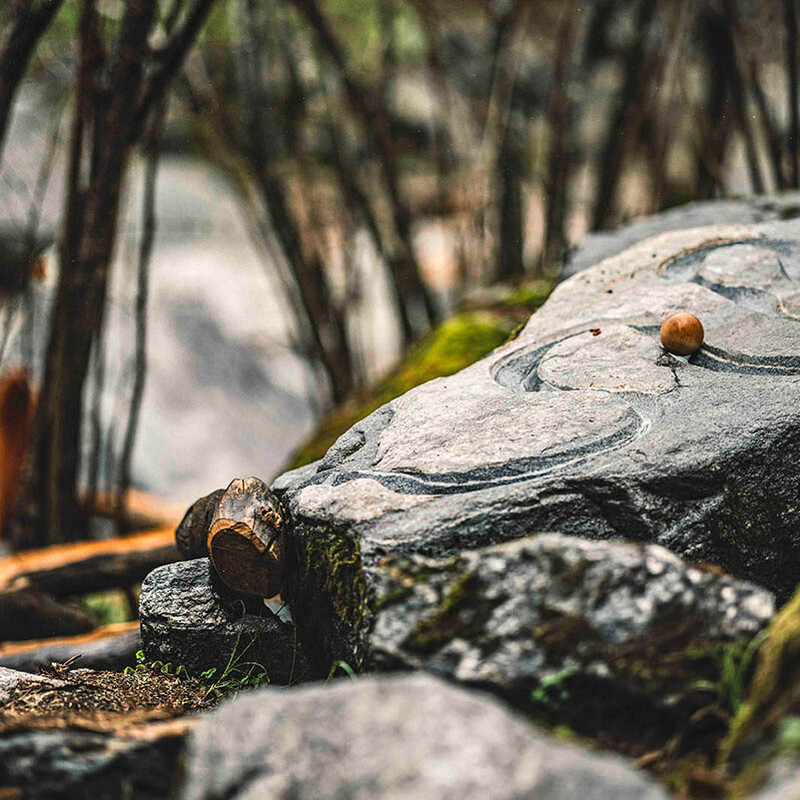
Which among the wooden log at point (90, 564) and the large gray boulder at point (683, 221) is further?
the wooden log at point (90, 564)

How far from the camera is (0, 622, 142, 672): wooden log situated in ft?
7.29

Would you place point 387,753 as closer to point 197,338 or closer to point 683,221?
point 683,221

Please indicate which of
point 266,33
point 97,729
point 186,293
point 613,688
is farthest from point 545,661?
point 186,293

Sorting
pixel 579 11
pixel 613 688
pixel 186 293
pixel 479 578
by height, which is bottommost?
pixel 613 688

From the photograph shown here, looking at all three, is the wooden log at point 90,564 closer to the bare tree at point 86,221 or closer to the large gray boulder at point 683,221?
the bare tree at point 86,221

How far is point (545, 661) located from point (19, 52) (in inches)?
102

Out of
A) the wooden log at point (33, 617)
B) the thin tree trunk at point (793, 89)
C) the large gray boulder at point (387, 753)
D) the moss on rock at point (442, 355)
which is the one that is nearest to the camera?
the large gray boulder at point (387, 753)

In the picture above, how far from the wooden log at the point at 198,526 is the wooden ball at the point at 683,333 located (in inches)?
40.8

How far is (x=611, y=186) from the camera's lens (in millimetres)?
4016

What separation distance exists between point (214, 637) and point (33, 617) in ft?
4.30

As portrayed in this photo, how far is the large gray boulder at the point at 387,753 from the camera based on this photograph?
0.86 m

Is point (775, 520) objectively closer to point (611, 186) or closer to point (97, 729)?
point (97, 729)

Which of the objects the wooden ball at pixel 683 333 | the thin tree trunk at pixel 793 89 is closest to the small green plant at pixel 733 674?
the wooden ball at pixel 683 333

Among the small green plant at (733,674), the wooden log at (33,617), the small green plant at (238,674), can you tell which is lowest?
the wooden log at (33,617)
